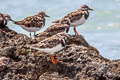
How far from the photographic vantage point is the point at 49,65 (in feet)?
37.2

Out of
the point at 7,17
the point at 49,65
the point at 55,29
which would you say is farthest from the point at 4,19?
the point at 49,65

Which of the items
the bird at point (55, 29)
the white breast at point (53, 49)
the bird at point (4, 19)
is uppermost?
the bird at point (4, 19)

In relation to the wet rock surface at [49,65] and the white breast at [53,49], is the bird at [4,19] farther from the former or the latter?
the white breast at [53,49]

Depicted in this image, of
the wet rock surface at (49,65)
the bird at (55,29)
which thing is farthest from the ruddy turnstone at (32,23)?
the wet rock surface at (49,65)

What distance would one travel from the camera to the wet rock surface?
10711 millimetres

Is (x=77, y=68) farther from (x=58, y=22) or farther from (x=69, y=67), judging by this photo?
(x=58, y=22)

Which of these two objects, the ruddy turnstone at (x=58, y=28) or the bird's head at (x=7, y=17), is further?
the bird's head at (x=7, y=17)

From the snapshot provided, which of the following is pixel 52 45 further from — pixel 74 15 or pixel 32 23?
pixel 74 15

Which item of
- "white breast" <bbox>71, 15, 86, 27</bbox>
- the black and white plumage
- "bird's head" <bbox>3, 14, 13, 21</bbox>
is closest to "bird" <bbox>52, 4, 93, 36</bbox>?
"white breast" <bbox>71, 15, 86, 27</bbox>

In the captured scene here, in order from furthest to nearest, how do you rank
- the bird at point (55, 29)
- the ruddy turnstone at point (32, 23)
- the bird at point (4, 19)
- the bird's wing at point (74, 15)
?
1. the bird's wing at point (74, 15)
2. the ruddy turnstone at point (32, 23)
3. the bird at point (4, 19)
4. the bird at point (55, 29)

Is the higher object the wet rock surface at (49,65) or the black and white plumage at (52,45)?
the black and white plumage at (52,45)

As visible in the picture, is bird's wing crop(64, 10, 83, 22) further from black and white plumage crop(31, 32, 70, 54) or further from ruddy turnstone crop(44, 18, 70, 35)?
black and white plumage crop(31, 32, 70, 54)

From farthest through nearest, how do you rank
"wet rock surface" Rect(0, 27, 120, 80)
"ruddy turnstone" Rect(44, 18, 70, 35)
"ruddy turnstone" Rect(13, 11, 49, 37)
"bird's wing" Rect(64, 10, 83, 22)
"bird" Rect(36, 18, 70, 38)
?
"bird's wing" Rect(64, 10, 83, 22)
"ruddy turnstone" Rect(13, 11, 49, 37)
"ruddy turnstone" Rect(44, 18, 70, 35)
"bird" Rect(36, 18, 70, 38)
"wet rock surface" Rect(0, 27, 120, 80)

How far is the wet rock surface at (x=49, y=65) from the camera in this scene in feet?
35.1
